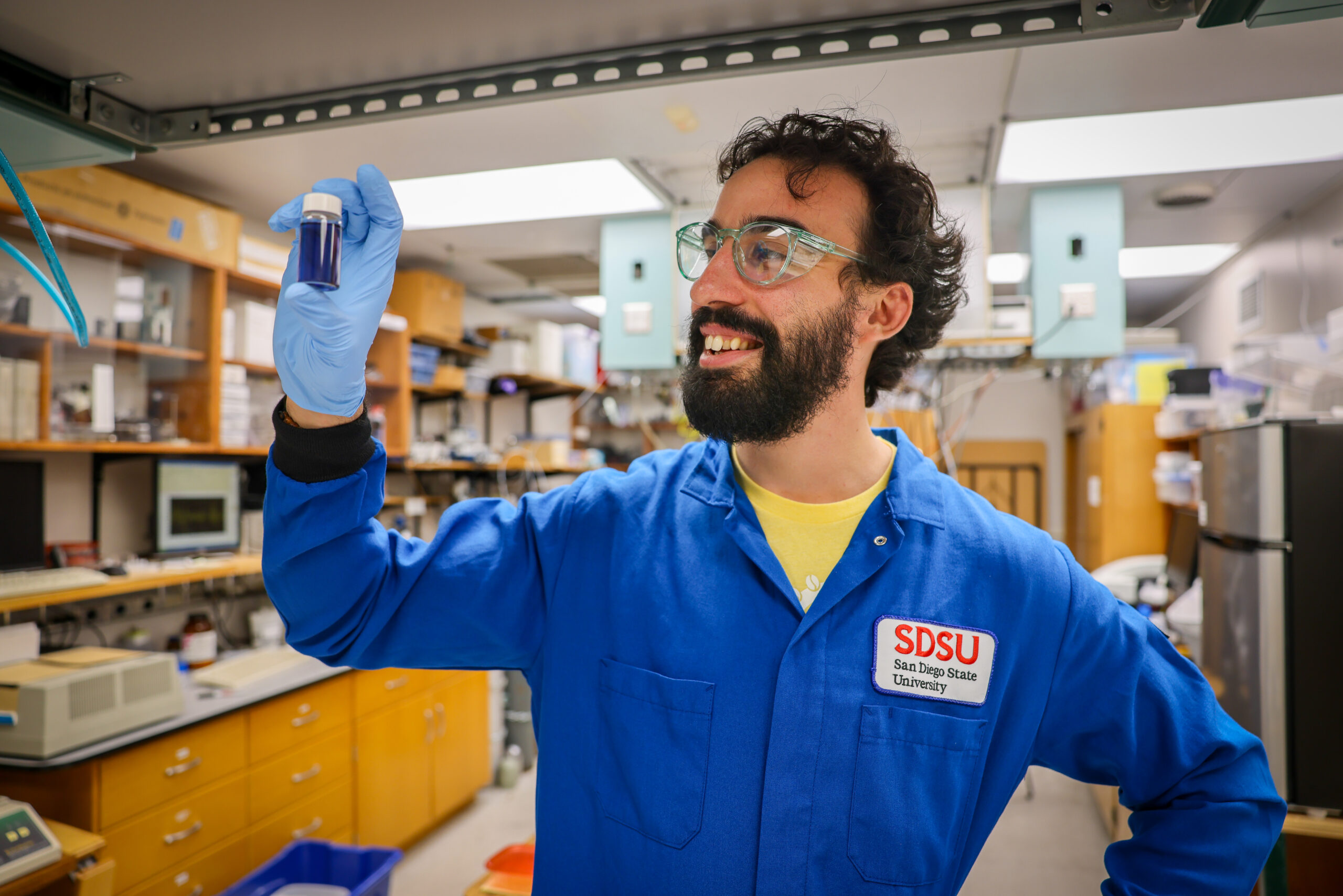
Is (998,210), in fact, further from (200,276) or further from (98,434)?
(98,434)

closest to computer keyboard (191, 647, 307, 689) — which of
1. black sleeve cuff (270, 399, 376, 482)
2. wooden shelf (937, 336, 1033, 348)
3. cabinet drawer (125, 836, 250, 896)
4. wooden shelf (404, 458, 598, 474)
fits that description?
cabinet drawer (125, 836, 250, 896)

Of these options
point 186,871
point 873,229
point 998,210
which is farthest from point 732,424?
point 998,210

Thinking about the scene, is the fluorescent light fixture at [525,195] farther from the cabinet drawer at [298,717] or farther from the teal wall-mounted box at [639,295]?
the cabinet drawer at [298,717]

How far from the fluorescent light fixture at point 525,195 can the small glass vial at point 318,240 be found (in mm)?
1902

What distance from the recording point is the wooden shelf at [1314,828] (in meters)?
1.96

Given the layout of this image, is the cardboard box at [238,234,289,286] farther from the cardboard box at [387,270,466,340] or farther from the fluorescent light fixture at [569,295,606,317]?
the fluorescent light fixture at [569,295,606,317]

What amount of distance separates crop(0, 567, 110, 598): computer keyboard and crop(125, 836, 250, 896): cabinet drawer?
877 millimetres

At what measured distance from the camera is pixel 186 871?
2299mm

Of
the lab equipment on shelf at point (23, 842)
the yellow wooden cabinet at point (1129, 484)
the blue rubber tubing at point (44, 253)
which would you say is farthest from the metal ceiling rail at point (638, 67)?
the yellow wooden cabinet at point (1129, 484)

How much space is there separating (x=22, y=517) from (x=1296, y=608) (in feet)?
11.8

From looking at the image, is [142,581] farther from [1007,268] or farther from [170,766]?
[1007,268]

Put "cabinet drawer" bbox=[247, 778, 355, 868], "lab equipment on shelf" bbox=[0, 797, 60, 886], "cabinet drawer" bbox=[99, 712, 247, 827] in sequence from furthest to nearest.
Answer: "cabinet drawer" bbox=[247, 778, 355, 868], "cabinet drawer" bbox=[99, 712, 247, 827], "lab equipment on shelf" bbox=[0, 797, 60, 886]

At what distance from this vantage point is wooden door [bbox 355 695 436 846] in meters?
3.02

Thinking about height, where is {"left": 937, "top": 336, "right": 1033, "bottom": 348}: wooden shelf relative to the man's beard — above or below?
above
